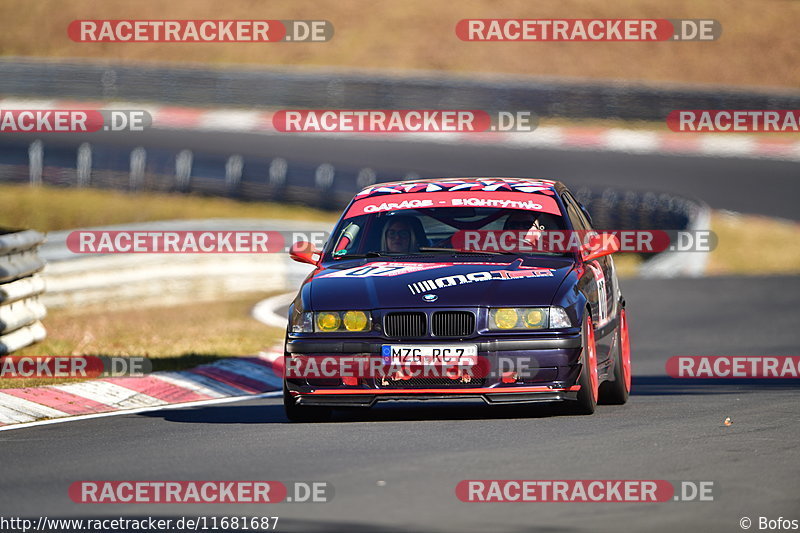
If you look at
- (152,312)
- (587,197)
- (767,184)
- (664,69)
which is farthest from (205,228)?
(664,69)

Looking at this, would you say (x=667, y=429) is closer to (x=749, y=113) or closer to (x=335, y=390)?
(x=335, y=390)

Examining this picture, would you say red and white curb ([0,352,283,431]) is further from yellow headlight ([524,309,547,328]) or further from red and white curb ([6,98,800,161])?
red and white curb ([6,98,800,161])

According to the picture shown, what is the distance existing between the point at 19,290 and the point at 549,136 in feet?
68.0

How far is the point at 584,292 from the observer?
8.43m

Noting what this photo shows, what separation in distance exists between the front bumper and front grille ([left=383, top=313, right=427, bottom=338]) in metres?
0.06

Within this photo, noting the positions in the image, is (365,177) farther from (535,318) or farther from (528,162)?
(535,318)

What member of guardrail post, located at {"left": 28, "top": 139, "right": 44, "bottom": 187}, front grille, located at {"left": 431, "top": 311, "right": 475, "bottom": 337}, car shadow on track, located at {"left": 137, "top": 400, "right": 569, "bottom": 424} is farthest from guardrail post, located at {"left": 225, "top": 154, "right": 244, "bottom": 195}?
front grille, located at {"left": 431, "top": 311, "right": 475, "bottom": 337}

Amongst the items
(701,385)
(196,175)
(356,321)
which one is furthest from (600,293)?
(196,175)

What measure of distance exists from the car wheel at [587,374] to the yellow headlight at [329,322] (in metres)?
1.39

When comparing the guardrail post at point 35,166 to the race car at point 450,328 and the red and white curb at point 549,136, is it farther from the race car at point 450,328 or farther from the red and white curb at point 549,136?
the race car at point 450,328

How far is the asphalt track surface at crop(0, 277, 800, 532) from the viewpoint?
218 inches

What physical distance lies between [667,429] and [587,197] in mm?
13937

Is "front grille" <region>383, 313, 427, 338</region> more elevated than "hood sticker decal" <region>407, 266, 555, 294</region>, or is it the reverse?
"hood sticker decal" <region>407, 266, 555, 294</region>

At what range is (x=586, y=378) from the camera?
8.10m
